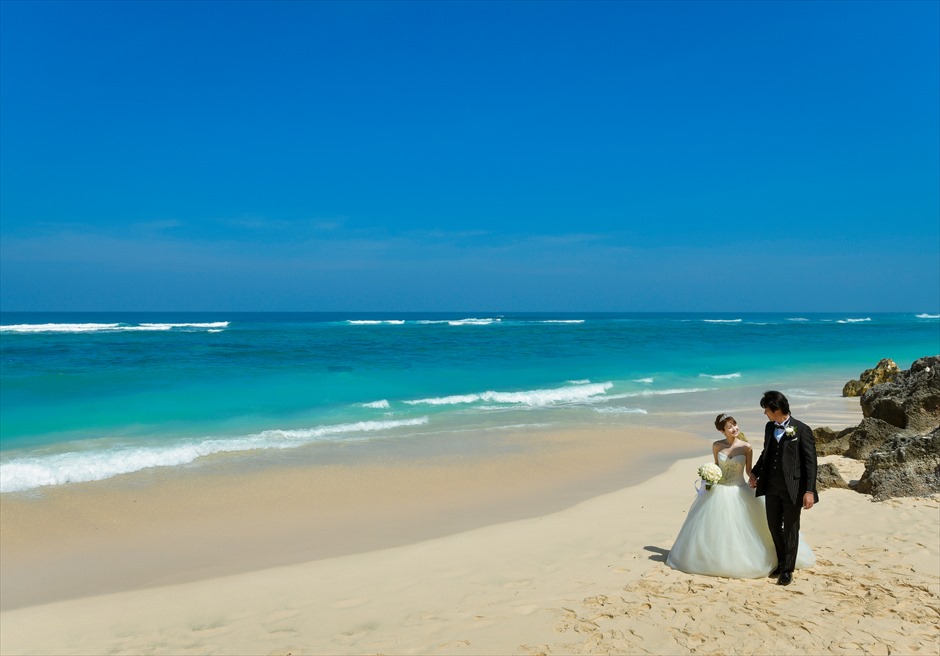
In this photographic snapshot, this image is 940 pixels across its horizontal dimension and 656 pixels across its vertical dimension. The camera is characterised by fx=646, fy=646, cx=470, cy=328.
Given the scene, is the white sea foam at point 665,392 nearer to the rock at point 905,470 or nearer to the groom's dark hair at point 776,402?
the rock at point 905,470

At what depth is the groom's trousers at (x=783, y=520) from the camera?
548 cm

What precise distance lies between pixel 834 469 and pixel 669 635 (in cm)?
510

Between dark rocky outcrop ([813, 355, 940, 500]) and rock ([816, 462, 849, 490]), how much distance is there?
1 cm

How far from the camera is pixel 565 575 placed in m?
5.88

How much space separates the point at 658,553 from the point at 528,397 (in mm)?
12943

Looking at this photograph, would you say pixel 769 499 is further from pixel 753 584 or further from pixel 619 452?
pixel 619 452

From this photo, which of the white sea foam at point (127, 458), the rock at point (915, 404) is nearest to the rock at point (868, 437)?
the rock at point (915, 404)

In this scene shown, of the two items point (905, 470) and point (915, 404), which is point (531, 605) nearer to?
point (905, 470)

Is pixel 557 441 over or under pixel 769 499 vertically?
under

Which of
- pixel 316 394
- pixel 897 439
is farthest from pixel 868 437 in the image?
pixel 316 394

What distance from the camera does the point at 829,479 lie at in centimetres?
836

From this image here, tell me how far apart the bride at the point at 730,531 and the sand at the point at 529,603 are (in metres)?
0.14

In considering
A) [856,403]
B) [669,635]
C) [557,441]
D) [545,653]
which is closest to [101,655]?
[545,653]

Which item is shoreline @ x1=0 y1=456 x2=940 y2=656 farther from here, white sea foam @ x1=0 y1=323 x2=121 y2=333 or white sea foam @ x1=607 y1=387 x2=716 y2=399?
white sea foam @ x1=0 y1=323 x2=121 y2=333
